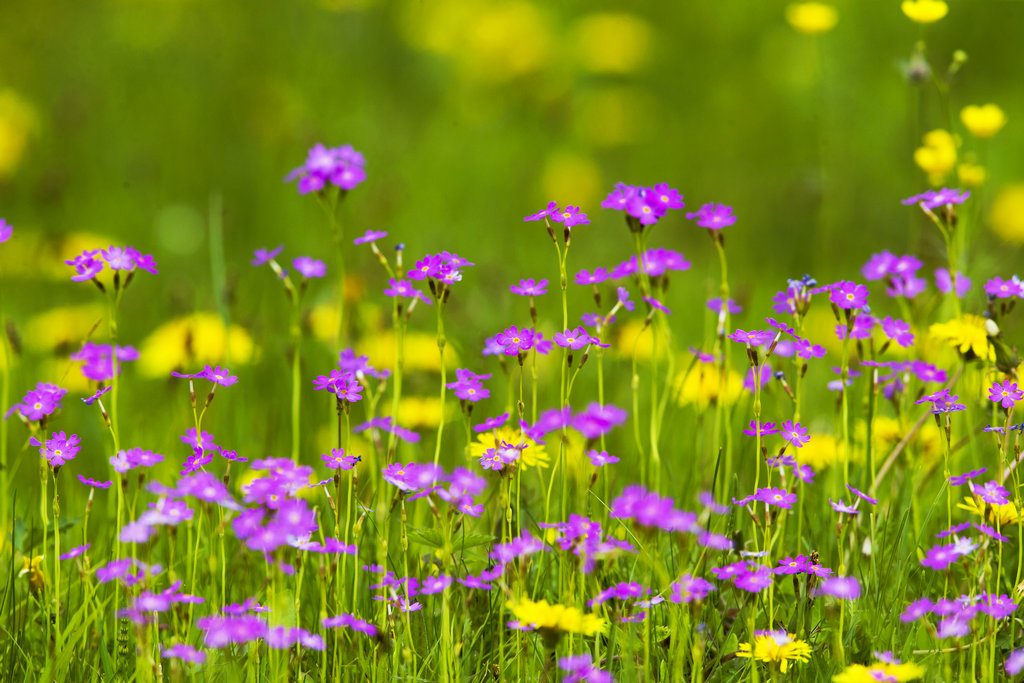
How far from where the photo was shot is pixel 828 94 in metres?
5.56

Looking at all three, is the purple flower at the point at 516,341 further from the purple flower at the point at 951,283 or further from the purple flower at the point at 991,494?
the purple flower at the point at 951,283

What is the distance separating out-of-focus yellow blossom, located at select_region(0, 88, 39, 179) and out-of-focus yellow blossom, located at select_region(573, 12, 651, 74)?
311cm

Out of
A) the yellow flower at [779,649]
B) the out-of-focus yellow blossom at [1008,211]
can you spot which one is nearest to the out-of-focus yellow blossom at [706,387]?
the yellow flower at [779,649]

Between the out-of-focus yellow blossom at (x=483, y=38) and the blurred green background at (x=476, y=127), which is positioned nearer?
the blurred green background at (x=476, y=127)

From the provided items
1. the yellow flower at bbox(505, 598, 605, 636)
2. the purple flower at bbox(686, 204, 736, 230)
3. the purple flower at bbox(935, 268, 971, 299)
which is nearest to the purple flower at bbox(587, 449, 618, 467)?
the yellow flower at bbox(505, 598, 605, 636)

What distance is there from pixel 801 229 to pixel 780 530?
334cm

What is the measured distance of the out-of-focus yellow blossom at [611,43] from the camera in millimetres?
6461

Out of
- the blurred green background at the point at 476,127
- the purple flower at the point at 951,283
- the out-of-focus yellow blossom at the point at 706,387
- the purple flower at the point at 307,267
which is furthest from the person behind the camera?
the blurred green background at the point at 476,127

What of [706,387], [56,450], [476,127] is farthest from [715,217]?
[476,127]

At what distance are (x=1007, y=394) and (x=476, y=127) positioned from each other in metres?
4.62

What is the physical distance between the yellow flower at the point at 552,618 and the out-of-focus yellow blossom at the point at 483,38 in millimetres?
5413

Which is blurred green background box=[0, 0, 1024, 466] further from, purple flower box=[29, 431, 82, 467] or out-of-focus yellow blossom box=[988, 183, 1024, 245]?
purple flower box=[29, 431, 82, 467]

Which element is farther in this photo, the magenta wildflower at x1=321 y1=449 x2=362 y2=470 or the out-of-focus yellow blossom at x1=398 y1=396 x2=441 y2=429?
the out-of-focus yellow blossom at x1=398 y1=396 x2=441 y2=429

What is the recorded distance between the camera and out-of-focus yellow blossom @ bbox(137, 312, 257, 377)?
2840 mm
